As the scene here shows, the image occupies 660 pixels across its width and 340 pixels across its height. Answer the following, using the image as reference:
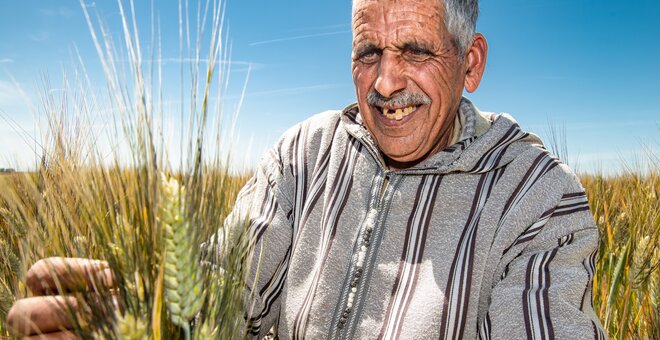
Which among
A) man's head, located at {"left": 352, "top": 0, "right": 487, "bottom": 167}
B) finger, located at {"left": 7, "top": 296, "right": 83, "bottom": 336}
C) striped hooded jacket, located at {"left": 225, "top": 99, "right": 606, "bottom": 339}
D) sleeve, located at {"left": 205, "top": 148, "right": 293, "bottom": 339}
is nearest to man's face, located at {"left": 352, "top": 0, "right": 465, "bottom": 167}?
man's head, located at {"left": 352, "top": 0, "right": 487, "bottom": 167}

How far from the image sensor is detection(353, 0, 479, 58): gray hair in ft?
6.07

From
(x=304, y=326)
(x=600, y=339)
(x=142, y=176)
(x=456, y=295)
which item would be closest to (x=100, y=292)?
(x=142, y=176)

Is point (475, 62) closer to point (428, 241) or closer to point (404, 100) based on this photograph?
point (404, 100)

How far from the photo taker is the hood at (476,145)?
176 cm

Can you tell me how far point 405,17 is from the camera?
72.4 inches

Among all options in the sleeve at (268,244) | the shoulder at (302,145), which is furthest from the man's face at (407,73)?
the sleeve at (268,244)

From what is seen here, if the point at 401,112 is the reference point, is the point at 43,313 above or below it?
below

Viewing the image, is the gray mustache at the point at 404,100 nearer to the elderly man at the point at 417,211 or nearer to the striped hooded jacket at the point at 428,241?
the elderly man at the point at 417,211

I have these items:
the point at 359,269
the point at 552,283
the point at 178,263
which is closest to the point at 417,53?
the point at 359,269

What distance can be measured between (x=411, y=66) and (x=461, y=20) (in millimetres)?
253

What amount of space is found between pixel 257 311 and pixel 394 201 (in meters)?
0.64

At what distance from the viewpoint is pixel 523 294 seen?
140 cm

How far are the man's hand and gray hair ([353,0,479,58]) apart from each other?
4.67ft

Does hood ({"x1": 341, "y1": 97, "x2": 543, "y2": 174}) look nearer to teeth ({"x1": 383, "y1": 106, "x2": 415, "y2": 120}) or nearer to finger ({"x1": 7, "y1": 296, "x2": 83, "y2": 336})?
teeth ({"x1": 383, "y1": 106, "x2": 415, "y2": 120})
